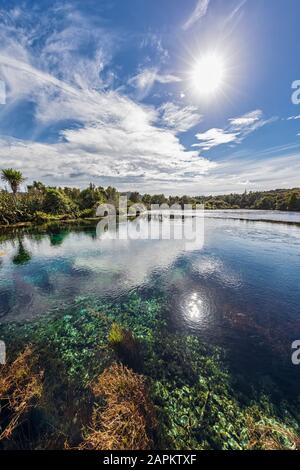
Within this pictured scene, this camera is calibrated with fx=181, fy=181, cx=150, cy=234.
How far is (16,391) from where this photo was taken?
625cm

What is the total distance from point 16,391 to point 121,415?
3999 mm

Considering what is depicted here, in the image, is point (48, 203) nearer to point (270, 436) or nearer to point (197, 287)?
point (197, 287)

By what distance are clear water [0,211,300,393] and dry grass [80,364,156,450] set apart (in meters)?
3.89

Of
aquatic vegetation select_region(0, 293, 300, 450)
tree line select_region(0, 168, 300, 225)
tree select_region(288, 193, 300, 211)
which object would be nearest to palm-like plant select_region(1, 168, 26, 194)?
tree line select_region(0, 168, 300, 225)

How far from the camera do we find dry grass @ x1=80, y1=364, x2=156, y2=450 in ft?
15.2

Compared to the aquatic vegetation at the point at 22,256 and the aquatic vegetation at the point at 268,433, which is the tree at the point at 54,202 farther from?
the aquatic vegetation at the point at 268,433

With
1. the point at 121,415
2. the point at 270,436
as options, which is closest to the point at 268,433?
the point at 270,436

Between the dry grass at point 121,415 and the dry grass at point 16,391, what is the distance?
6.92 ft

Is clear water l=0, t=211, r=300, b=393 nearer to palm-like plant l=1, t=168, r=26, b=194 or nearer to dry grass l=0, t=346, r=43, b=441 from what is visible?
dry grass l=0, t=346, r=43, b=441
